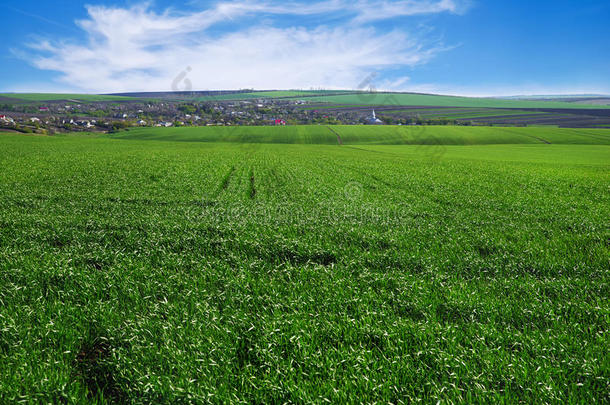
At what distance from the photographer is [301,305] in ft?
21.3

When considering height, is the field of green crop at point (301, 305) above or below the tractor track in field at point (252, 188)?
below

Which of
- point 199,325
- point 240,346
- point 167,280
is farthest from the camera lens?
point 167,280

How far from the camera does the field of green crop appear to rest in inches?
170

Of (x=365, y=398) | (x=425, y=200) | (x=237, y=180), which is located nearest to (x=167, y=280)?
(x=365, y=398)

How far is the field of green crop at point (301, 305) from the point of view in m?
4.31

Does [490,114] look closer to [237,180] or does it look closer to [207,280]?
[237,180]

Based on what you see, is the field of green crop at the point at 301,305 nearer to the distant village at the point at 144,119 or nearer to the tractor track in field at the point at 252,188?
the tractor track in field at the point at 252,188

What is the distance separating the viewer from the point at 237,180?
1078 inches

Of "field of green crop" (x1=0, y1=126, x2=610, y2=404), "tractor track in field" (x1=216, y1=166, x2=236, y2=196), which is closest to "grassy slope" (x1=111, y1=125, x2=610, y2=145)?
"tractor track in field" (x1=216, y1=166, x2=236, y2=196)

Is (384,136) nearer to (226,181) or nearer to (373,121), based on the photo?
(373,121)

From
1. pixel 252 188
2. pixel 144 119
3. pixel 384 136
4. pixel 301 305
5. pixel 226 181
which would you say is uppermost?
pixel 144 119

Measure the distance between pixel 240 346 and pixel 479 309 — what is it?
17.1ft

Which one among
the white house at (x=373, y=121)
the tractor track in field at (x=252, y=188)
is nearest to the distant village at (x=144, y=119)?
the white house at (x=373, y=121)

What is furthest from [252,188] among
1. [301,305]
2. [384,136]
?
[384,136]
